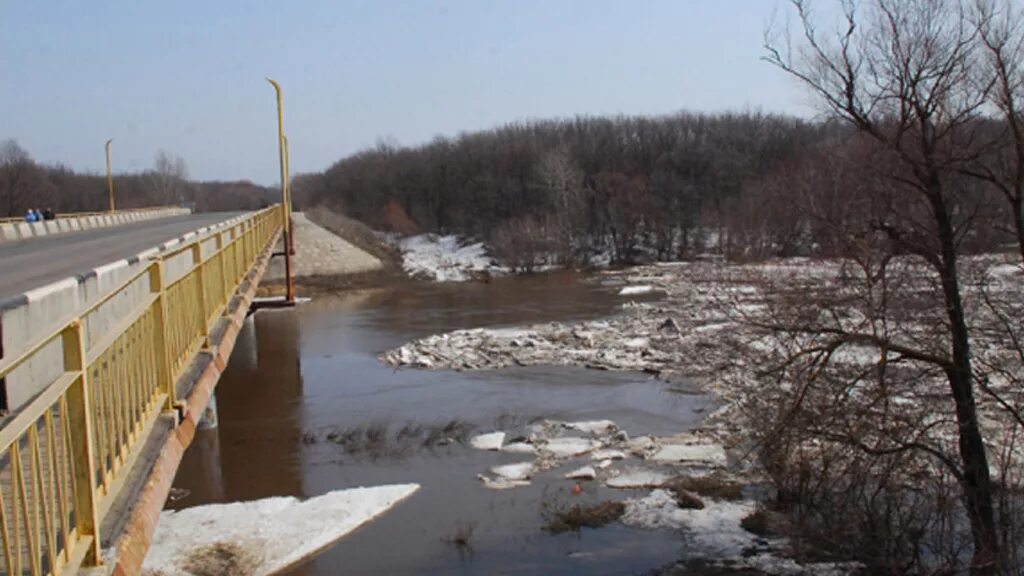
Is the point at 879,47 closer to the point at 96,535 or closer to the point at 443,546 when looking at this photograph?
the point at 443,546

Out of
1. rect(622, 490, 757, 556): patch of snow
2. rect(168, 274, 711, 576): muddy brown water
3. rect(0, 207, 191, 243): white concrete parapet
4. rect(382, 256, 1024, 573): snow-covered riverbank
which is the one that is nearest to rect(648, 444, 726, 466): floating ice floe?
rect(382, 256, 1024, 573): snow-covered riverbank

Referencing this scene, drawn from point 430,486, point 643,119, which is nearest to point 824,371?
point 430,486

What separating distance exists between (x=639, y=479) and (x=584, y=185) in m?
73.0

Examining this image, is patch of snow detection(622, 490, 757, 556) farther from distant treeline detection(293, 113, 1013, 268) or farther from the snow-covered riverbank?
distant treeline detection(293, 113, 1013, 268)

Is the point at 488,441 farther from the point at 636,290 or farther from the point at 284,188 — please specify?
the point at 636,290

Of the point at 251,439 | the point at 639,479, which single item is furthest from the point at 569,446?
the point at 251,439

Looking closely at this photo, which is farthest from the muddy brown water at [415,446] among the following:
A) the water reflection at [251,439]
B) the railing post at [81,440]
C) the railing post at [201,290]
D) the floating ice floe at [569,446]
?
the railing post at [81,440]

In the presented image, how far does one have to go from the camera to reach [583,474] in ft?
50.8

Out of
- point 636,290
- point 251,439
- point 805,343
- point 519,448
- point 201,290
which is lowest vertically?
point 636,290

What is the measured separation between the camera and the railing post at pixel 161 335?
639 cm

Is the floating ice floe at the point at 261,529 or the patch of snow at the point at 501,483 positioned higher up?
the floating ice floe at the point at 261,529

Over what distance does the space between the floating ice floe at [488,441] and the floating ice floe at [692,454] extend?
125 inches

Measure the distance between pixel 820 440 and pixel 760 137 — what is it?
282 feet

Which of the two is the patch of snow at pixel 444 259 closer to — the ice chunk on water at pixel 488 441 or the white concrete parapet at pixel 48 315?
the ice chunk on water at pixel 488 441
